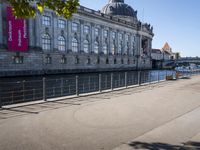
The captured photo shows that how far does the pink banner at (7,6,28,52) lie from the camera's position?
43188mm

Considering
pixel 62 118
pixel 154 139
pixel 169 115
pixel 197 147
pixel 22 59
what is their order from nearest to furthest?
pixel 197 147 → pixel 154 139 → pixel 62 118 → pixel 169 115 → pixel 22 59

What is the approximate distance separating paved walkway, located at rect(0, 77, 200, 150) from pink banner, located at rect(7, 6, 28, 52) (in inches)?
1404

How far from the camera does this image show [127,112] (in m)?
10.1

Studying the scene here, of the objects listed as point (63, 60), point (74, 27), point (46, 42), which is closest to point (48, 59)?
point (46, 42)

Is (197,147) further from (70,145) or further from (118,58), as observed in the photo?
(118,58)

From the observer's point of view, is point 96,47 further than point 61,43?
Yes

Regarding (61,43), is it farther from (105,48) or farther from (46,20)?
(105,48)

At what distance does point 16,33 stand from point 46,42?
36.1 feet

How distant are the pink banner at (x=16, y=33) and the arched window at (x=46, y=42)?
8195 millimetres

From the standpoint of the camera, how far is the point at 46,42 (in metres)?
54.5

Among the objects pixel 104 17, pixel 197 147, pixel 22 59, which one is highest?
pixel 104 17

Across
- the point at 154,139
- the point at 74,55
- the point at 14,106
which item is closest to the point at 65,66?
the point at 74,55

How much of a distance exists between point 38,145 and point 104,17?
70819mm

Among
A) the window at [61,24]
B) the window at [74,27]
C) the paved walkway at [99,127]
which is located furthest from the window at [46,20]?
the paved walkway at [99,127]
